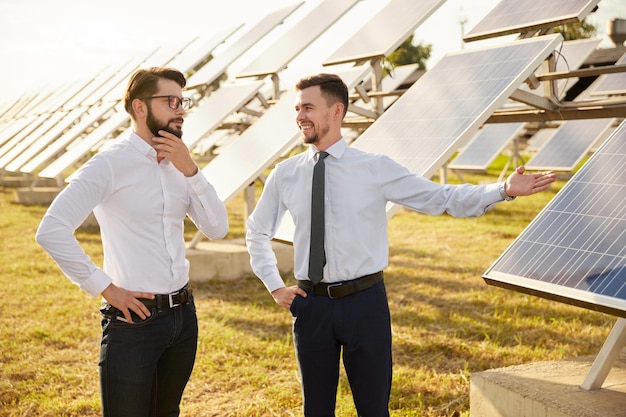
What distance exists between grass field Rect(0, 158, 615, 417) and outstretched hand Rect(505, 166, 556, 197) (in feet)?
7.10

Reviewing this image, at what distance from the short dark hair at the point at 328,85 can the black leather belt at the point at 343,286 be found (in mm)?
844

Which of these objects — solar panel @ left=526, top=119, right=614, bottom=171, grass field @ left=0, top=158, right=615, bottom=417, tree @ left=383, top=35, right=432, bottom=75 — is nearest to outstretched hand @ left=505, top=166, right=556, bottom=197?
grass field @ left=0, top=158, right=615, bottom=417

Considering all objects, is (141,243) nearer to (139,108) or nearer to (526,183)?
(139,108)

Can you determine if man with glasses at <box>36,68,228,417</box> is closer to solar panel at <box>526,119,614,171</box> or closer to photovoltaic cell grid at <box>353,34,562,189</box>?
photovoltaic cell grid at <box>353,34,562,189</box>

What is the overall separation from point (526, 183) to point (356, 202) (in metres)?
0.76

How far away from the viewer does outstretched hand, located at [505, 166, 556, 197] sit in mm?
2979

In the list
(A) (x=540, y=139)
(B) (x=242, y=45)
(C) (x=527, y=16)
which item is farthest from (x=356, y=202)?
(A) (x=540, y=139)

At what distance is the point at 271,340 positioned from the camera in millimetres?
6332

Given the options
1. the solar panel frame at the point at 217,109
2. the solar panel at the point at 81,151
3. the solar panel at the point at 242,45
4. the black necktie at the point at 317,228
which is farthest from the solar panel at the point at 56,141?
the black necktie at the point at 317,228

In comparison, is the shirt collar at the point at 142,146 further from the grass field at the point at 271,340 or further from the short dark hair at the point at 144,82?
the grass field at the point at 271,340

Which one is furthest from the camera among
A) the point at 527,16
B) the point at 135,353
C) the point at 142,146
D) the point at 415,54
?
the point at 415,54

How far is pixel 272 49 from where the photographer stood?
9.96m

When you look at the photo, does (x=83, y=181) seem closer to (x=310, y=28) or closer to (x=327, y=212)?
(x=327, y=212)

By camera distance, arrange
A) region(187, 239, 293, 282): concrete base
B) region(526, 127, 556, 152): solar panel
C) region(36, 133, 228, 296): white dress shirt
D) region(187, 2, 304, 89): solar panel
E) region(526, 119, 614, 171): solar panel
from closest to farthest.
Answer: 1. region(36, 133, 228, 296): white dress shirt
2. region(187, 239, 293, 282): concrete base
3. region(187, 2, 304, 89): solar panel
4. region(526, 119, 614, 171): solar panel
5. region(526, 127, 556, 152): solar panel
